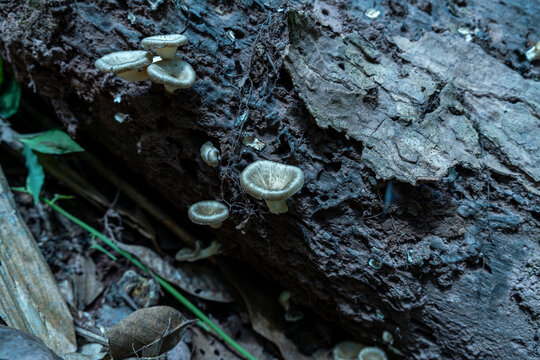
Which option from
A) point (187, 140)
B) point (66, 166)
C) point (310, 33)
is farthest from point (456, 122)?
point (66, 166)

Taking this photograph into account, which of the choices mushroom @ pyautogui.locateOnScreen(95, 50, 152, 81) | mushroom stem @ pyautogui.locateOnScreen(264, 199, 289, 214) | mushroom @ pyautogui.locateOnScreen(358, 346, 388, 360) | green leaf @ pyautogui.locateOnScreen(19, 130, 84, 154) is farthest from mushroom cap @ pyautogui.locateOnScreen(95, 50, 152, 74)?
mushroom @ pyautogui.locateOnScreen(358, 346, 388, 360)

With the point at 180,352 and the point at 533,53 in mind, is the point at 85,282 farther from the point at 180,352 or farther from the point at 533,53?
the point at 533,53

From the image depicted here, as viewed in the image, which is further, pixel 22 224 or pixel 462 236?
pixel 22 224

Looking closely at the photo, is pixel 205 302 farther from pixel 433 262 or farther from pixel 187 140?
pixel 433 262

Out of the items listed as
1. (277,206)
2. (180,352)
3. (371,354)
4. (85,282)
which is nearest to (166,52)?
(277,206)

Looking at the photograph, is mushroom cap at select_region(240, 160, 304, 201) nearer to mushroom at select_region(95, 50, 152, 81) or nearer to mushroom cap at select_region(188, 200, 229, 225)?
mushroom cap at select_region(188, 200, 229, 225)

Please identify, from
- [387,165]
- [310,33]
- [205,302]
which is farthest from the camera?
[205,302]

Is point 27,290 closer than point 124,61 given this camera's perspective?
No

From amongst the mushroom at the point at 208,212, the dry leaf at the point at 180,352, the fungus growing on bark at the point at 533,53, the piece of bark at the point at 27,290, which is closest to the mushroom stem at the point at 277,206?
the mushroom at the point at 208,212
